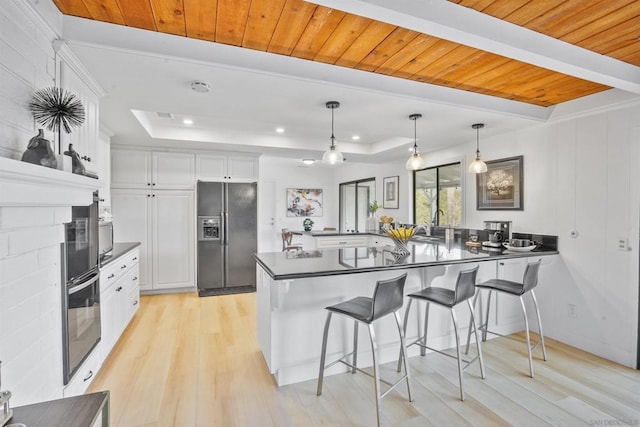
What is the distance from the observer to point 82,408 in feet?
3.36

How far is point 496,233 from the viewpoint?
363 cm

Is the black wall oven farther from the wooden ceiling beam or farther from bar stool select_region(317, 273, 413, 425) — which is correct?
the wooden ceiling beam

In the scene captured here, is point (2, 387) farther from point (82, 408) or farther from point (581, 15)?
point (581, 15)

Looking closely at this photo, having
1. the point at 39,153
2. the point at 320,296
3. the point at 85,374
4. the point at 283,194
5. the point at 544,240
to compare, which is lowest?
the point at 85,374

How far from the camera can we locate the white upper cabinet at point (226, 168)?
501cm

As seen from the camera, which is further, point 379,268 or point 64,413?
point 379,268

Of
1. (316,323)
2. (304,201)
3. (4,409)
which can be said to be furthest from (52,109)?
(304,201)

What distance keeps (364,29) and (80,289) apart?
2503 millimetres

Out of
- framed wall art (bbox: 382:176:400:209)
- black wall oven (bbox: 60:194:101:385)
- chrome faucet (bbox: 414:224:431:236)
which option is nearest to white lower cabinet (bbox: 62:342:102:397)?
black wall oven (bbox: 60:194:101:385)

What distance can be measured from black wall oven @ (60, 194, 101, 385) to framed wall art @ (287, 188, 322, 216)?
5.81 m

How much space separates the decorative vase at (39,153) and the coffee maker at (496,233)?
12.5 feet

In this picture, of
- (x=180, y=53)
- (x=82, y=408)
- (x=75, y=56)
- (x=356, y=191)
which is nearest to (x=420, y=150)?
(x=356, y=191)

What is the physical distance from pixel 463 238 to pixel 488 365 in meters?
1.91

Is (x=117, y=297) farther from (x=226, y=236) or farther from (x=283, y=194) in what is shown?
(x=283, y=194)
